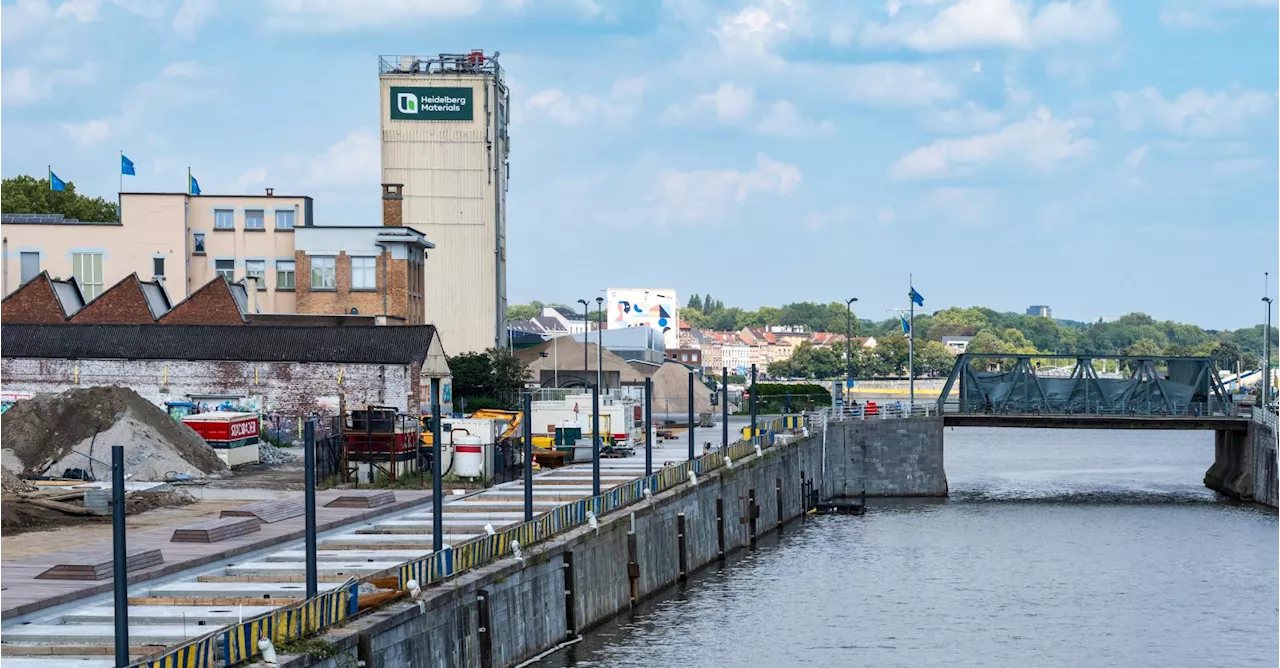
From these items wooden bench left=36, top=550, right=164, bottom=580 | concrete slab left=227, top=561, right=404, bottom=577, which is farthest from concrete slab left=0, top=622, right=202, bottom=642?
concrete slab left=227, top=561, right=404, bottom=577

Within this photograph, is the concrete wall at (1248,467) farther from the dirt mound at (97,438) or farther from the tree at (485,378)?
the dirt mound at (97,438)

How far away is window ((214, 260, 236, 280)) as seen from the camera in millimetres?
118931

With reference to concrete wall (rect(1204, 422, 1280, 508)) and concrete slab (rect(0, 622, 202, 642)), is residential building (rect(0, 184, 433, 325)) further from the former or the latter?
concrete slab (rect(0, 622, 202, 642))

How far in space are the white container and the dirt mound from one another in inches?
412

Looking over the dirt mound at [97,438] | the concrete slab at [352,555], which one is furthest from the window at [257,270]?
the concrete slab at [352,555]

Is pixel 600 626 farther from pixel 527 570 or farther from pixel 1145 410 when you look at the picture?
pixel 1145 410

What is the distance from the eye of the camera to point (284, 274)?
11788cm

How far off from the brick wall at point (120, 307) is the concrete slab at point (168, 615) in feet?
219

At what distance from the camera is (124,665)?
89.7 ft

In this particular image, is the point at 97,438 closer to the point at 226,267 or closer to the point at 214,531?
the point at 214,531

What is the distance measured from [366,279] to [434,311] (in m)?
18.7

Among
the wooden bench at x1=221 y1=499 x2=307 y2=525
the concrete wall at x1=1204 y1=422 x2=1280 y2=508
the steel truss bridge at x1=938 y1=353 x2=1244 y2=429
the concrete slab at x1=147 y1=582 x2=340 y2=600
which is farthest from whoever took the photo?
the steel truss bridge at x1=938 y1=353 x2=1244 y2=429

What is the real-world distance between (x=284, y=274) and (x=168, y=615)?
84.3 meters

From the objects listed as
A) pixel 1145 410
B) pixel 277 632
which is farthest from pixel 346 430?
pixel 1145 410
